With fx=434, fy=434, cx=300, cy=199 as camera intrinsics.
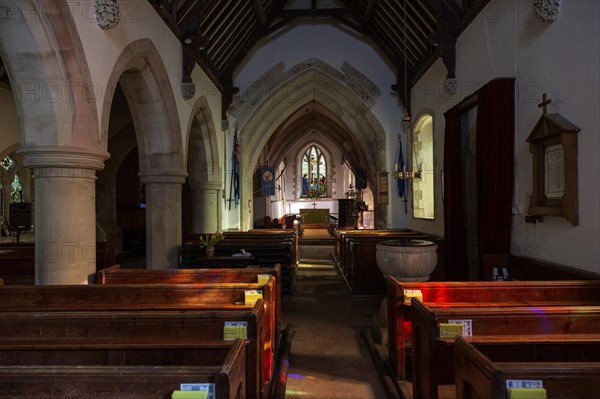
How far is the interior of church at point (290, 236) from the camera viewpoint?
2234 mm

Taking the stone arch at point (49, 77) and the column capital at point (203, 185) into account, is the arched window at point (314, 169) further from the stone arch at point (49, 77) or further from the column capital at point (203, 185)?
the stone arch at point (49, 77)

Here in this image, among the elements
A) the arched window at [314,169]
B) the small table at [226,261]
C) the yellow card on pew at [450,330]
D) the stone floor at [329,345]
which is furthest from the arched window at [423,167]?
the arched window at [314,169]

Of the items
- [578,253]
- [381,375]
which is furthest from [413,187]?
[381,375]

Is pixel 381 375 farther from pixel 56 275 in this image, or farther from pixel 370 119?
pixel 370 119

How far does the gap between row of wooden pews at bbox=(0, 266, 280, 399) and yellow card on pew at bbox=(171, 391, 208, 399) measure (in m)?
0.04

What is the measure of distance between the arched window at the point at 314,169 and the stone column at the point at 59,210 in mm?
18882

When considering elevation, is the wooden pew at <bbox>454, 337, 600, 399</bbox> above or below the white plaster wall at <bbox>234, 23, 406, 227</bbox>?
below

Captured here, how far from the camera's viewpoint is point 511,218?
4.57 meters

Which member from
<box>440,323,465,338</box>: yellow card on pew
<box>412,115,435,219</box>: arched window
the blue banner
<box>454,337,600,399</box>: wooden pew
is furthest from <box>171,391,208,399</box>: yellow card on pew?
the blue banner

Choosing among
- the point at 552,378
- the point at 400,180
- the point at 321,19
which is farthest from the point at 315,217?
the point at 552,378

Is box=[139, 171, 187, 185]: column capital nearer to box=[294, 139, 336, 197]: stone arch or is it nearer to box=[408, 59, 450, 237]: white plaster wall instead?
box=[408, 59, 450, 237]: white plaster wall

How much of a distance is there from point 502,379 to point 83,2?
4.01m

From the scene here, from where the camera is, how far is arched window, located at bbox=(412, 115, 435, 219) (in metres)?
8.61

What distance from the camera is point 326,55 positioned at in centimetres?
966
